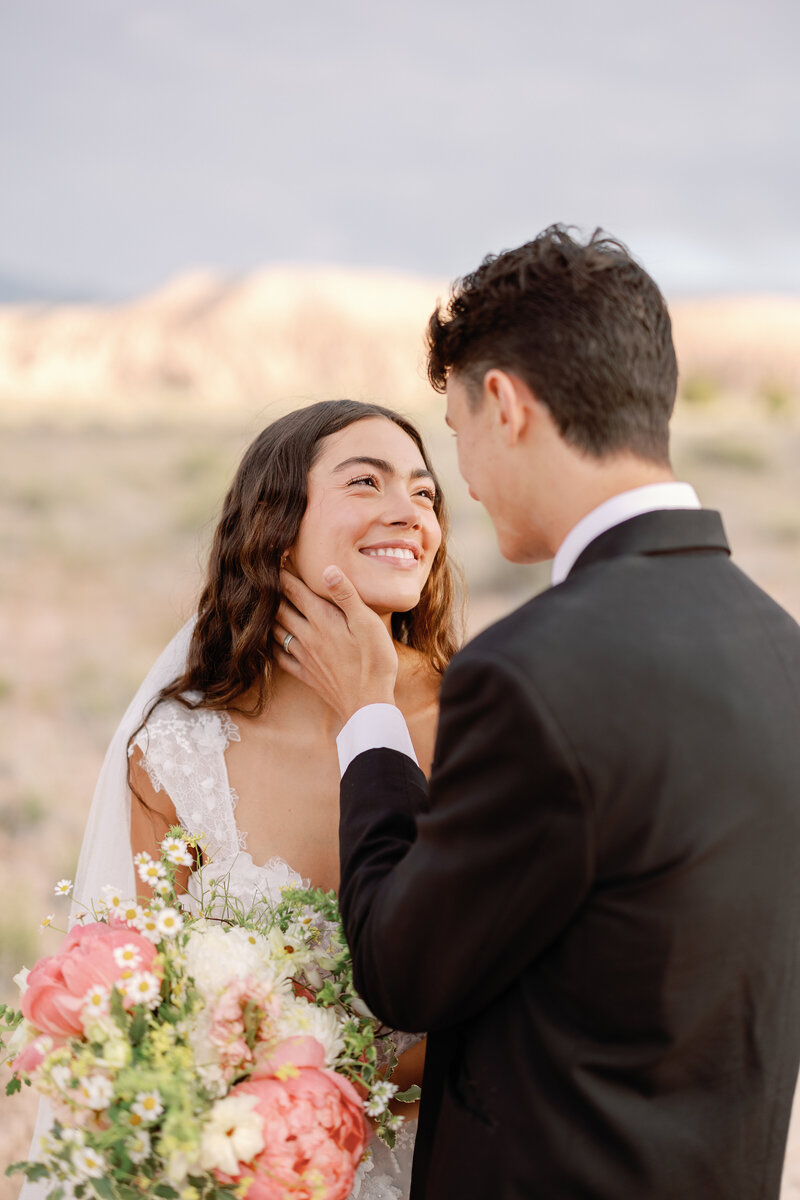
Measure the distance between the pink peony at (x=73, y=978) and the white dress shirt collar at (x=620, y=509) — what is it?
3.10 feet

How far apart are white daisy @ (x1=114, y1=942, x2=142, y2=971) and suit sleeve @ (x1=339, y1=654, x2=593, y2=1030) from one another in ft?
1.25

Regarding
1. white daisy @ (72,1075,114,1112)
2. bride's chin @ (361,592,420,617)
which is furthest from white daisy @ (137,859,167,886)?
bride's chin @ (361,592,420,617)

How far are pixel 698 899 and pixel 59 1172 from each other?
106 cm

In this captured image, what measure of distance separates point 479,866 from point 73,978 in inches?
29.2

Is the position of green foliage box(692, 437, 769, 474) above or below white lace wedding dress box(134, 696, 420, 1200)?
above

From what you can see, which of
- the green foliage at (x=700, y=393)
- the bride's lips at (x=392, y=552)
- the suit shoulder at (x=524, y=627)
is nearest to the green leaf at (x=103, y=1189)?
the suit shoulder at (x=524, y=627)

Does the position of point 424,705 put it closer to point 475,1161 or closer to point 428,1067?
point 428,1067

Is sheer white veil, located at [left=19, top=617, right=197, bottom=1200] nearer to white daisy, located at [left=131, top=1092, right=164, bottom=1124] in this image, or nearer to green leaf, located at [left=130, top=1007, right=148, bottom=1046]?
green leaf, located at [left=130, top=1007, right=148, bottom=1046]

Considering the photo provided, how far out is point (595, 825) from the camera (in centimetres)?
137

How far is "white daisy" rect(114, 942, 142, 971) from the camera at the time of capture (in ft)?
5.43

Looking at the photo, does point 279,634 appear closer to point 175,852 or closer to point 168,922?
point 175,852

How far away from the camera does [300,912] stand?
2072 mm

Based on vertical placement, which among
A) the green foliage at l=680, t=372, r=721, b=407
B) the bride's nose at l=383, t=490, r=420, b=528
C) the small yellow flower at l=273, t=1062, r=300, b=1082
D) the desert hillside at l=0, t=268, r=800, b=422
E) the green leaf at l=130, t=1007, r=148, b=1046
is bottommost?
the small yellow flower at l=273, t=1062, r=300, b=1082

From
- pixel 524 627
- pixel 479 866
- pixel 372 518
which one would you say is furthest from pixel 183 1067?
pixel 372 518
